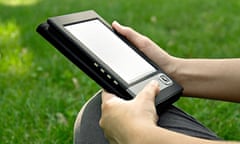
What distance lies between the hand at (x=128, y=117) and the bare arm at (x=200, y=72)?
0.99ft

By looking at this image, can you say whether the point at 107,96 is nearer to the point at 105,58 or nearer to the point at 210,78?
the point at 105,58

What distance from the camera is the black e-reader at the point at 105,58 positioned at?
0.93m

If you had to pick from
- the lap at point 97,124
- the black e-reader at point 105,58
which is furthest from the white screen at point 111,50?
the lap at point 97,124

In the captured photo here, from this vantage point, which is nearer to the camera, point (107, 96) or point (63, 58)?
point (107, 96)

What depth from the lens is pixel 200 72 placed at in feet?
3.83

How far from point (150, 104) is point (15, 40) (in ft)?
5.90

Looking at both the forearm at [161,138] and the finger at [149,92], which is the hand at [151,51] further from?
the forearm at [161,138]

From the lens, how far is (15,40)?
8.34ft

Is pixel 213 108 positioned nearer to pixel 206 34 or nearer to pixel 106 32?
pixel 106 32

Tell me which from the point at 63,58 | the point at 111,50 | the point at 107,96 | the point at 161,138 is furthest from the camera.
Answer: the point at 63,58

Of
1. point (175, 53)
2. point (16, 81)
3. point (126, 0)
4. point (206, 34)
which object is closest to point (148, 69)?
point (16, 81)

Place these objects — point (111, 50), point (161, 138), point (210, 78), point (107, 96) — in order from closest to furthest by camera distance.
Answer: point (161, 138)
point (107, 96)
point (111, 50)
point (210, 78)

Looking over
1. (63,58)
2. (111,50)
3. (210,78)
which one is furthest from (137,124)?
(63,58)

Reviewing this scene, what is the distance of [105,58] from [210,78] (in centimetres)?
30
